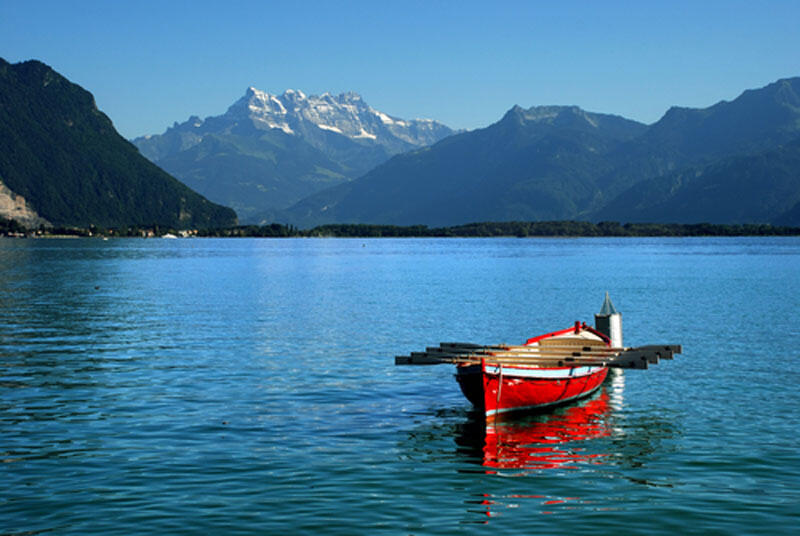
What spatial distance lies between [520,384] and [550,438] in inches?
94.8

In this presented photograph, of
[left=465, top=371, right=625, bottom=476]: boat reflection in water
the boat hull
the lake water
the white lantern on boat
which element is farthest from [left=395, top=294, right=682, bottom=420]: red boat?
the white lantern on boat

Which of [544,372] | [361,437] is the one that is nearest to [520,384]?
[544,372]

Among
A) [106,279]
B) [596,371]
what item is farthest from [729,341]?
[106,279]

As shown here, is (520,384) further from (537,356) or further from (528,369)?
(537,356)

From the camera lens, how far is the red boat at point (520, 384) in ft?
92.3

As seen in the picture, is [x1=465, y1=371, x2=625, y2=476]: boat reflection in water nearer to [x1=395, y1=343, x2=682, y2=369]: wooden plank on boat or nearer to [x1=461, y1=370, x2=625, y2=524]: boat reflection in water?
[x1=461, y1=370, x2=625, y2=524]: boat reflection in water

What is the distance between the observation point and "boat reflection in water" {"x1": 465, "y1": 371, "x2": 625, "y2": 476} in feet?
80.1

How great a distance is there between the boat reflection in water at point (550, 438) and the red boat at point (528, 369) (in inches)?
25.7

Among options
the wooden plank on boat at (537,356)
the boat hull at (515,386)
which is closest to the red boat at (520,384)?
the boat hull at (515,386)

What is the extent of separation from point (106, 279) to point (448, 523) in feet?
326

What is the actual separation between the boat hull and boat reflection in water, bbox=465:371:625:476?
464 millimetres

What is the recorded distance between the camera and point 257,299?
267 ft

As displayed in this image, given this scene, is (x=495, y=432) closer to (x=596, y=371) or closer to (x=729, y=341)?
(x=596, y=371)

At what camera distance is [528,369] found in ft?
95.5
